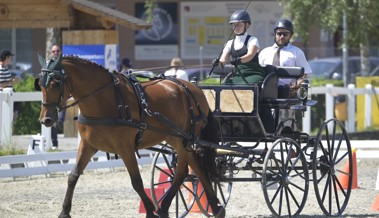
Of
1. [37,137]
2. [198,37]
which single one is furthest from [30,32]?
[37,137]

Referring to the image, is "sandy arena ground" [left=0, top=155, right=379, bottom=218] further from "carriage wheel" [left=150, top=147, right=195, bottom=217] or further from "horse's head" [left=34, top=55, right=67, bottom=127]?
"horse's head" [left=34, top=55, right=67, bottom=127]

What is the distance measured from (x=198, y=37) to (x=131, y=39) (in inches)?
98.2

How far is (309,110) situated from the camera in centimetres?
2111

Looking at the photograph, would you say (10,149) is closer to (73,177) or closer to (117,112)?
(73,177)

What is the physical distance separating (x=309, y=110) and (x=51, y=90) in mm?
11548

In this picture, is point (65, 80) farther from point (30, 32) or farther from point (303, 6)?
point (30, 32)

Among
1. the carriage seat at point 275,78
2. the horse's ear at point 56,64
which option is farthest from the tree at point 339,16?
the horse's ear at point 56,64

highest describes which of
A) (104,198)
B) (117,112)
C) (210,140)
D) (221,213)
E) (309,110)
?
(117,112)

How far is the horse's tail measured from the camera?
1148 centimetres

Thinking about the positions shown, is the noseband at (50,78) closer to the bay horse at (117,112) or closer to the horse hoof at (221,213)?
the bay horse at (117,112)

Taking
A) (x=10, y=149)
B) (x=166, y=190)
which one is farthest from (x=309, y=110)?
(x=166, y=190)

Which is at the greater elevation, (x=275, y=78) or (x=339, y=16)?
(x=339, y=16)

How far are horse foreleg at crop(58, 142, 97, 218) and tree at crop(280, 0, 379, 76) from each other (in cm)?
1341

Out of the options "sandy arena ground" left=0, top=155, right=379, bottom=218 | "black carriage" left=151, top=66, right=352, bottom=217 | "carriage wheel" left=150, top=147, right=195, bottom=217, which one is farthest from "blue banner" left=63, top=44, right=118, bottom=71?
"black carriage" left=151, top=66, right=352, bottom=217
